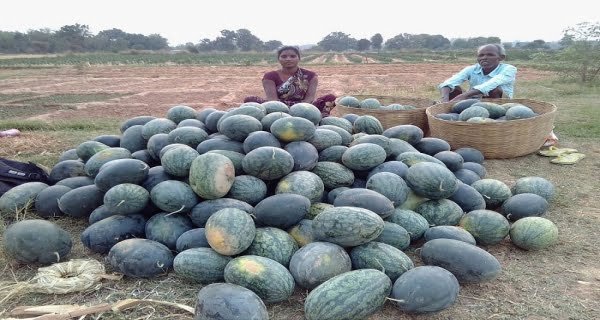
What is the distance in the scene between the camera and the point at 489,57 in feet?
22.0

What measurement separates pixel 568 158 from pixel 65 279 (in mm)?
5484

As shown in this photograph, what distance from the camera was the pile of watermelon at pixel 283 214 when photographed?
2.45m

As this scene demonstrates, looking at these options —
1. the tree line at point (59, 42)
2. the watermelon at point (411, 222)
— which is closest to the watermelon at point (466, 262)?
the watermelon at point (411, 222)

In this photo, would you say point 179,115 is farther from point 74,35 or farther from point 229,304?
point 74,35

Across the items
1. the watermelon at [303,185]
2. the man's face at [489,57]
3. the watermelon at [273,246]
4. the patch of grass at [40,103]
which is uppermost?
the man's face at [489,57]

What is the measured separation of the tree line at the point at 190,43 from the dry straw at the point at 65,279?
61.5 metres

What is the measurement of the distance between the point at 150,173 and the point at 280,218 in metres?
1.27

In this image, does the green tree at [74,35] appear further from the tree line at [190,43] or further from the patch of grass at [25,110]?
the patch of grass at [25,110]

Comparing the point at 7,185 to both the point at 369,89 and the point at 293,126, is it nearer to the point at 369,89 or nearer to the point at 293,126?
the point at 293,126

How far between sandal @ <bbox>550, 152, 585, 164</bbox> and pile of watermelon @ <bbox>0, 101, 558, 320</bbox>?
1.54m

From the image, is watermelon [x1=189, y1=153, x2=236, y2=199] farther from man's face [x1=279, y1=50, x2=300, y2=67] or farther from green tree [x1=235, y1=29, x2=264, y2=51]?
green tree [x1=235, y1=29, x2=264, y2=51]

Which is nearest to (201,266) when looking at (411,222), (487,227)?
(411,222)

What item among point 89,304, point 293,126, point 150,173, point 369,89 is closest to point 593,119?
point 293,126

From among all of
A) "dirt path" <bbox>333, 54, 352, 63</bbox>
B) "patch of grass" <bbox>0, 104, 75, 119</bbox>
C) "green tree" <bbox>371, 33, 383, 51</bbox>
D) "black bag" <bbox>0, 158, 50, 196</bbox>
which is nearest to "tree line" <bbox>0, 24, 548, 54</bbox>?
"green tree" <bbox>371, 33, 383, 51</bbox>
